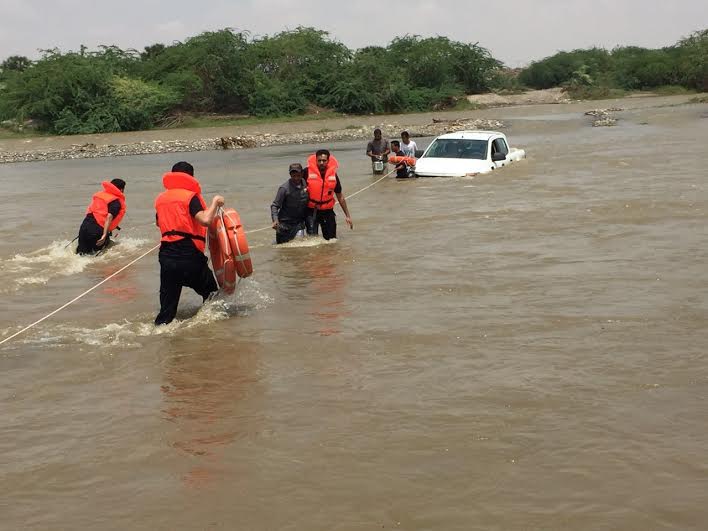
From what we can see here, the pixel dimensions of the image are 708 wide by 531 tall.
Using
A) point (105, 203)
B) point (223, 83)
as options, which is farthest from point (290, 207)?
point (223, 83)

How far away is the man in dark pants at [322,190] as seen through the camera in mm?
13000

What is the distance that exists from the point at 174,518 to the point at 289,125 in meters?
49.9

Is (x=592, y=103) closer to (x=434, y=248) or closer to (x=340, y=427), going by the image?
(x=434, y=248)

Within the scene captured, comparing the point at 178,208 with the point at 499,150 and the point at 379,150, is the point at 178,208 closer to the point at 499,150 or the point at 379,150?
the point at 499,150

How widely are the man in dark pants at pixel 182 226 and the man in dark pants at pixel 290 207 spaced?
4.05 m

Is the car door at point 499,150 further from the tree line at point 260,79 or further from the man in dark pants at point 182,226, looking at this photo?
the tree line at point 260,79

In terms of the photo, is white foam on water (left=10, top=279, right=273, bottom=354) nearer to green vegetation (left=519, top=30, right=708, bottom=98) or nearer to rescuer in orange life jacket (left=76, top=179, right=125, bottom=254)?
rescuer in orange life jacket (left=76, top=179, right=125, bottom=254)

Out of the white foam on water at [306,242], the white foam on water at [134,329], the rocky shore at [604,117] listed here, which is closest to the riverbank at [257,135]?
the rocky shore at [604,117]

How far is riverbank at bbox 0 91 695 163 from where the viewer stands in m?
43.1

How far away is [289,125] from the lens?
2124 inches

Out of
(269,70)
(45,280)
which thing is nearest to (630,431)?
(45,280)

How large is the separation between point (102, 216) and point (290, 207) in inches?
108

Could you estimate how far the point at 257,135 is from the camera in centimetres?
4788

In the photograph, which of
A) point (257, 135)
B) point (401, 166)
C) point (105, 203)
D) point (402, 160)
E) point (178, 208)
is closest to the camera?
point (178, 208)
